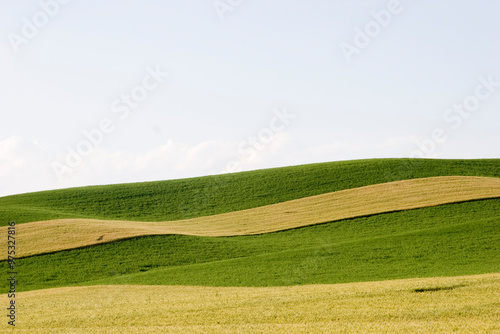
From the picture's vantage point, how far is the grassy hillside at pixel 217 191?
45562 millimetres

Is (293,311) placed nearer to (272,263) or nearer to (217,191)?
(272,263)

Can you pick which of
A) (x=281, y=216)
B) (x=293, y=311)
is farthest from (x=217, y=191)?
(x=293, y=311)

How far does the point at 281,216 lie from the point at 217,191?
10.8 metres

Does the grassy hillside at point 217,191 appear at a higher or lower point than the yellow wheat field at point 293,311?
lower

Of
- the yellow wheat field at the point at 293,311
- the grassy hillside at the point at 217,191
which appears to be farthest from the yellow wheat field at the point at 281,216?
the yellow wheat field at the point at 293,311

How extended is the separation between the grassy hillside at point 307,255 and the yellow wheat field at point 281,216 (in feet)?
4.07

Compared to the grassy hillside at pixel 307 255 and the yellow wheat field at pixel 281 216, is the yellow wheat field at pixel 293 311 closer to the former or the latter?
the grassy hillside at pixel 307 255

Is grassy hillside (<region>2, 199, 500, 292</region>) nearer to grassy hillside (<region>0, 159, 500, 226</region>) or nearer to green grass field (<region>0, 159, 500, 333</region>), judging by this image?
green grass field (<region>0, 159, 500, 333</region>)

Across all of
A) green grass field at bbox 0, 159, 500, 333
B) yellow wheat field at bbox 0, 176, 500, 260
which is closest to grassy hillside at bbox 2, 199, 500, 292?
green grass field at bbox 0, 159, 500, 333

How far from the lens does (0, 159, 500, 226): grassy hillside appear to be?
45.6 metres

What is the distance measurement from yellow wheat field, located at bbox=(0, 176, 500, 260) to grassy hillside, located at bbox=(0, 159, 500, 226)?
234cm

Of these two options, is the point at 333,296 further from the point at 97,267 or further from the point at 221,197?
the point at 221,197

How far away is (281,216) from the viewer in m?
41.1

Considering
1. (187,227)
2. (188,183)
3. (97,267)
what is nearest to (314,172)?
(188,183)
